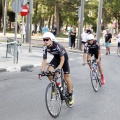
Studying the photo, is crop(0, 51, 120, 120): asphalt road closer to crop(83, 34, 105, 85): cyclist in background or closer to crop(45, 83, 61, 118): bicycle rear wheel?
crop(45, 83, 61, 118): bicycle rear wheel

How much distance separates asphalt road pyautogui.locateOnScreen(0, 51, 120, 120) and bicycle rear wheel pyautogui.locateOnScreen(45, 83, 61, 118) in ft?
0.41

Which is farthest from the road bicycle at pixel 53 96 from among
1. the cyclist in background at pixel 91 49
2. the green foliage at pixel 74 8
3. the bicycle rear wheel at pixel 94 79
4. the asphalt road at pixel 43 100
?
the green foliage at pixel 74 8

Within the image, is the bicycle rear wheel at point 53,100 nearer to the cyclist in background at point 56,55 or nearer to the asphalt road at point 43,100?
the asphalt road at point 43,100

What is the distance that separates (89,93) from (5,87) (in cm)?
244

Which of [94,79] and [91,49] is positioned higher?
[91,49]

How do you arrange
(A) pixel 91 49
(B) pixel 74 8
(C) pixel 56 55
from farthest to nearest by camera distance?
(B) pixel 74 8 → (A) pixel 91 49 → (C) pixel 56 55

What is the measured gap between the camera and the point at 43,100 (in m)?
9.03

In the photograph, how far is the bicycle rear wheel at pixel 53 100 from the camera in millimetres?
7309

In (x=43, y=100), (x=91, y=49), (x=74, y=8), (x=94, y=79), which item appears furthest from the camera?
(x=74, y=8)

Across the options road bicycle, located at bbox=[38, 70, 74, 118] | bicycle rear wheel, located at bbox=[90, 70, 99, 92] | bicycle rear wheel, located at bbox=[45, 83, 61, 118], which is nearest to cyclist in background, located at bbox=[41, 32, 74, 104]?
road bicycle, located at bbox=[38, 70, 74, 118]

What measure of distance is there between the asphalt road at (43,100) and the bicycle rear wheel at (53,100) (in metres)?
0.13

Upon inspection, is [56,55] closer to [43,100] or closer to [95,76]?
[43,100]

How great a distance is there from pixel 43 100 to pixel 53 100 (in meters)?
1.64

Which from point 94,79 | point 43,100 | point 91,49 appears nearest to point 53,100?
point 43,100
